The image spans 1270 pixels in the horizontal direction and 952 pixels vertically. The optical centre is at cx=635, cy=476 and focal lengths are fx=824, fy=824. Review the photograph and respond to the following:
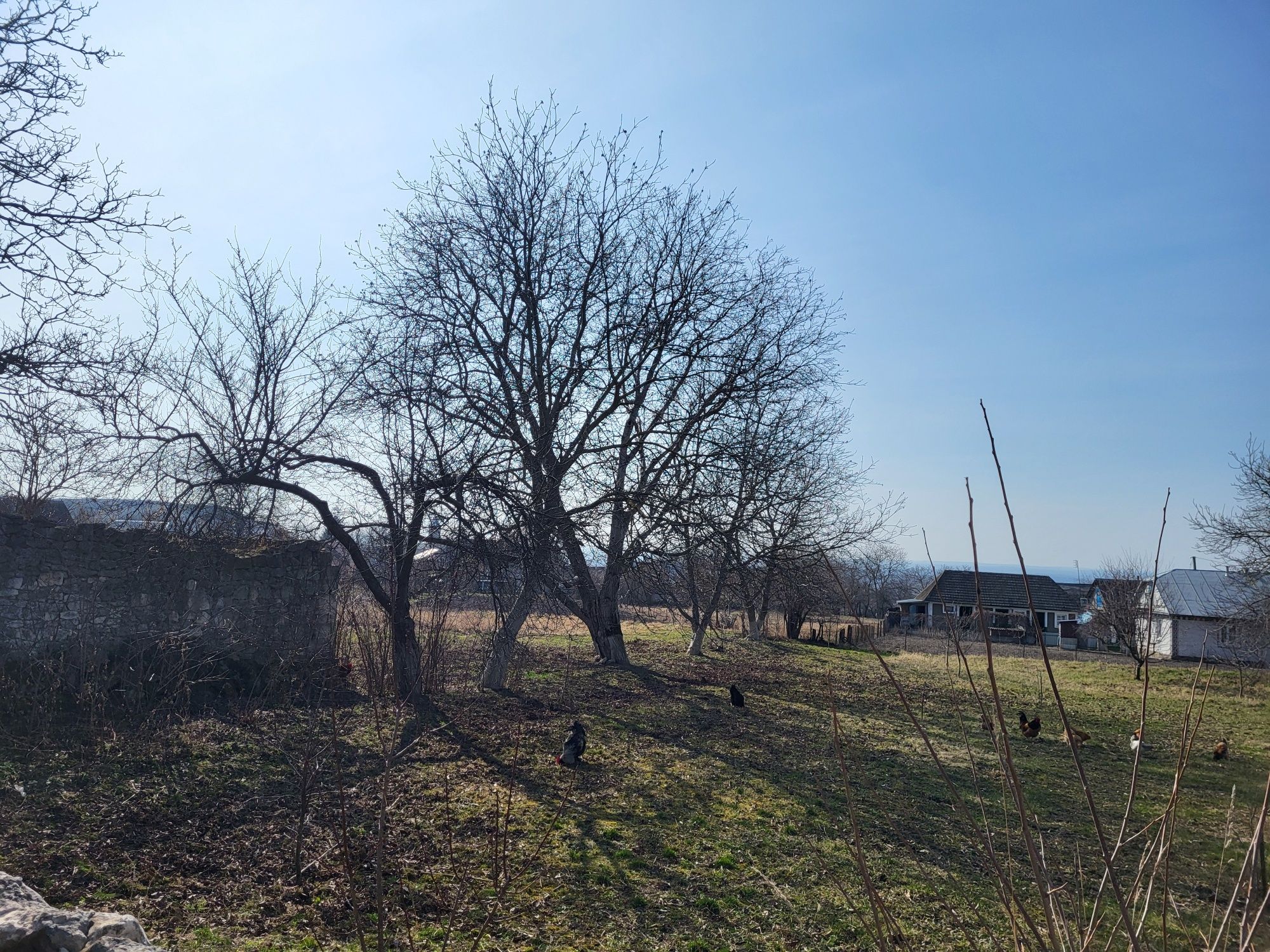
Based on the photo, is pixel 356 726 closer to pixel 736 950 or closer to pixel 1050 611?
pixel 736 950

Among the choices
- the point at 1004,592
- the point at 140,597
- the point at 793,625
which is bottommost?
the point at 793,625

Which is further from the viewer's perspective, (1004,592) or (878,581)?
(1004,592)

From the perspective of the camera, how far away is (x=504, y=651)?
1255cm

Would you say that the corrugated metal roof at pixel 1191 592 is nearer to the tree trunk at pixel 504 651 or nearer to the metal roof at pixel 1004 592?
the metal roof at pixel 1004 592

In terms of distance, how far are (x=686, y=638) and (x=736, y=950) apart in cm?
2126

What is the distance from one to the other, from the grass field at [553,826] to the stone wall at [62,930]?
82cm

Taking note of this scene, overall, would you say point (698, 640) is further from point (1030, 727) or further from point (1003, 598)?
point (1003, 598)

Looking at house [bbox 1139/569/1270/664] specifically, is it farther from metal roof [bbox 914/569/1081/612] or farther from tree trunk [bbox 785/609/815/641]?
tree trunk [bbox 785/609/815/641]

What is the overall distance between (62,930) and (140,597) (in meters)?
7.86

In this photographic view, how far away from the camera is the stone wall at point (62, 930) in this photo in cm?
304

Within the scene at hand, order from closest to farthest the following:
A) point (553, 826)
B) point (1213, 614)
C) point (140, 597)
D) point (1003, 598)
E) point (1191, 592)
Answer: point (553, 826) < point (140, 597) < point (1213, 614) < point (1191, 592) < point (1003, 598)

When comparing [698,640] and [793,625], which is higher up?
[698,640]

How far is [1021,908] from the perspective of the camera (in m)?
1.46

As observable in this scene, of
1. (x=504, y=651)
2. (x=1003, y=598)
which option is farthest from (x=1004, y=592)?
(x=504, y=651)
